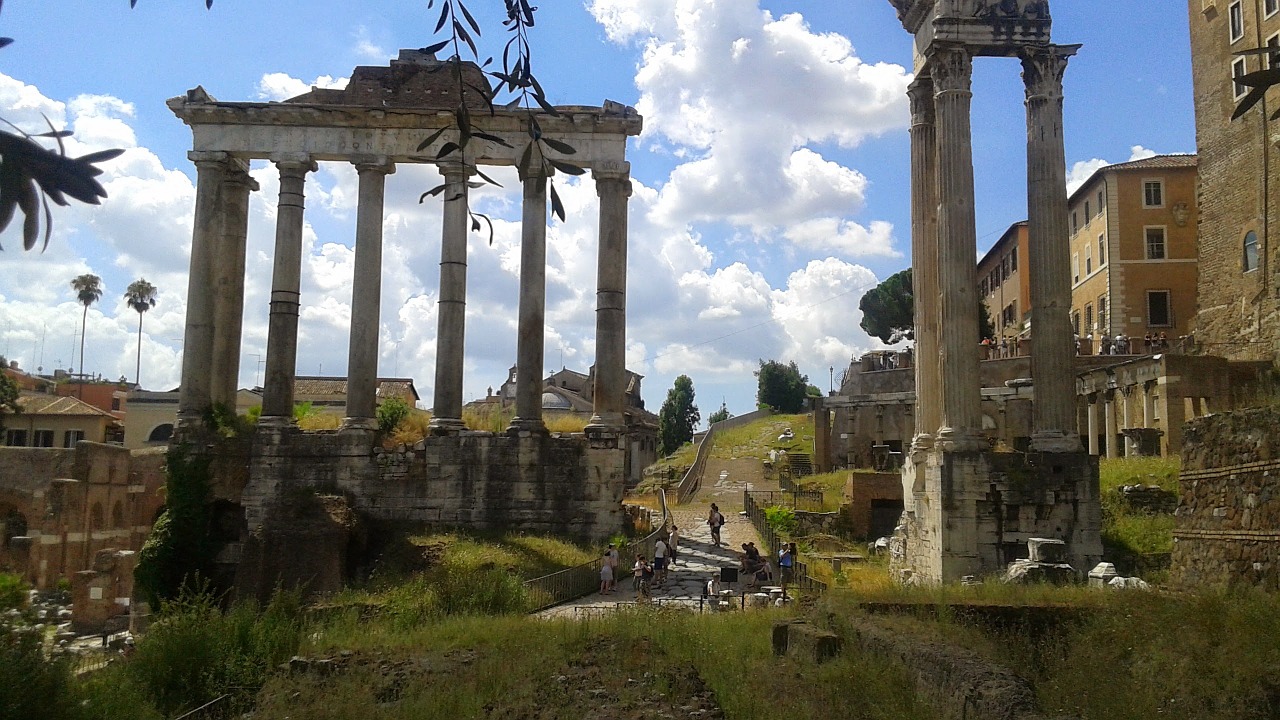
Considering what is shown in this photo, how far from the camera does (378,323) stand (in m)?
22.0

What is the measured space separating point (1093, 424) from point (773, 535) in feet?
40.9

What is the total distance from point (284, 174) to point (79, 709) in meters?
16.0

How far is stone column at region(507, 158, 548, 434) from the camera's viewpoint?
2128cm

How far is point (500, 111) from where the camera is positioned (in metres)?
21.5

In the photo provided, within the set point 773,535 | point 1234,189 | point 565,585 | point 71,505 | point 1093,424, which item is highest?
point 1234,189

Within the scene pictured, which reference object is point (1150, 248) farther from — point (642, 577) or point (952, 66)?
point (642, 577)

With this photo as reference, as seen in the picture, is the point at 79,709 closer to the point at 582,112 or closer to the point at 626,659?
the point at 626,659

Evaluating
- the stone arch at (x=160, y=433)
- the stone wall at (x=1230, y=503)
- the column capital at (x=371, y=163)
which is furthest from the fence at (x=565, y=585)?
the stone arch at (x=160, y=433)

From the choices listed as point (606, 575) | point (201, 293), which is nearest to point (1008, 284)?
point (606, 575)

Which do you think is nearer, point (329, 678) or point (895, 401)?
point (329, 678)

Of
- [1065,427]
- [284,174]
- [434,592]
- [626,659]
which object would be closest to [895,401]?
[1065,427]

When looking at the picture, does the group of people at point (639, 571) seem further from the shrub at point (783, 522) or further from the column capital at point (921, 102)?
the column capital at point (921, 102)

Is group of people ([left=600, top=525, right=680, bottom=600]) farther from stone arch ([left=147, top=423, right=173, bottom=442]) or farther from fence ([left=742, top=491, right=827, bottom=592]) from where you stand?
stone arch ([left=147, top=423, right=173, bottom=442])

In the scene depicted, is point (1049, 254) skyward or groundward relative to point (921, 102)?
groundward
